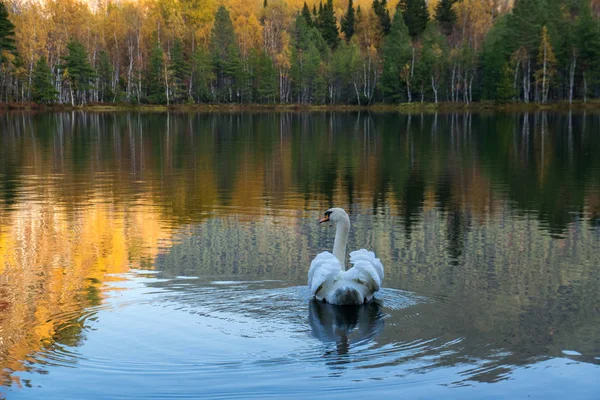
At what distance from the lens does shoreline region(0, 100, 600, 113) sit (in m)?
111

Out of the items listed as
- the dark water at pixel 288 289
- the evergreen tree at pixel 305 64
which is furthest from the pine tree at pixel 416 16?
the dark water at pixel 288 289

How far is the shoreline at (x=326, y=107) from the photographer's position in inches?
4360

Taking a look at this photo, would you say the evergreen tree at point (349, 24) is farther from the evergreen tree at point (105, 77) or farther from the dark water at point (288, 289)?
the dark water at point (288, 289)

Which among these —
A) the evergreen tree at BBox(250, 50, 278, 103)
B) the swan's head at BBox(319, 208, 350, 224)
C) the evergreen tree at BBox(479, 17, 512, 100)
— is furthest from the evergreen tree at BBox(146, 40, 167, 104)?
the swan's head at BBox(319, 208, 350, 224)

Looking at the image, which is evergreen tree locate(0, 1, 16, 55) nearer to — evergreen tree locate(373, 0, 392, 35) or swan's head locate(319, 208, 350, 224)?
evergreen tree locate(373, 0, 392, 35)

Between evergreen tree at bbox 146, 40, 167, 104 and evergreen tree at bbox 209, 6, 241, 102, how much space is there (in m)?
9.61

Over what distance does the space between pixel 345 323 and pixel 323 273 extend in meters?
0.87

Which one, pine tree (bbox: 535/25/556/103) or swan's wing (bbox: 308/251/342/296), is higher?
pine tree (bbox: 535/25/556/103)

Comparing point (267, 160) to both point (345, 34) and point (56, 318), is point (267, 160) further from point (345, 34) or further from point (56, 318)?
point (345, 34)

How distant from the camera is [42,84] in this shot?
11325 centimetres

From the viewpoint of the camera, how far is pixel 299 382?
899 cm

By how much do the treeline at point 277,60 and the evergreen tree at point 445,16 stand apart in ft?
17.0

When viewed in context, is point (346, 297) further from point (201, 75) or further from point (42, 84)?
point (201, 75)

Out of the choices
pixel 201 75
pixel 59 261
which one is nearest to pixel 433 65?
pixel 201 75
